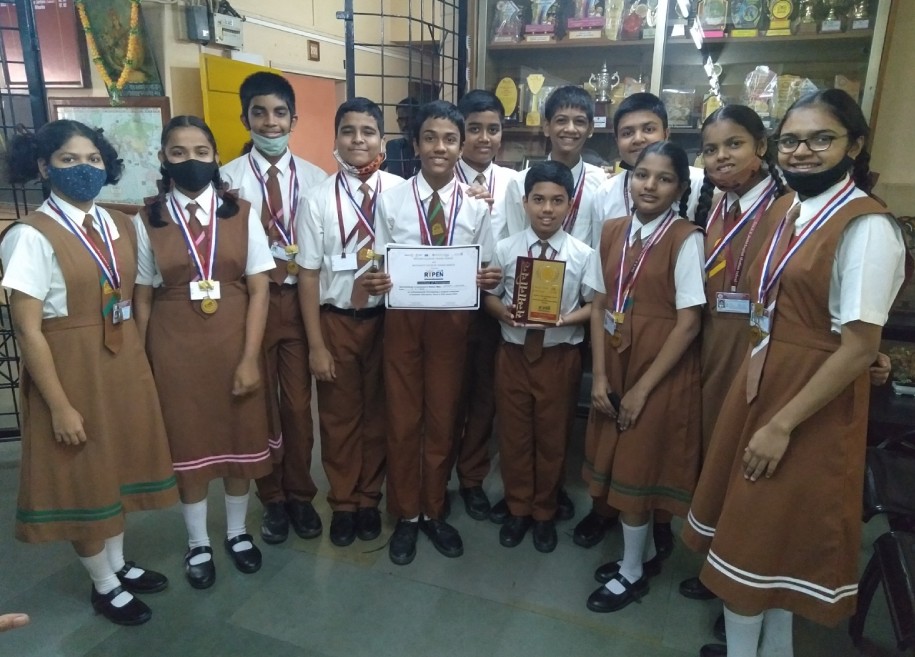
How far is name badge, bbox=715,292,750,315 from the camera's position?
1.93 meters

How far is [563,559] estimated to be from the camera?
2.48 metres

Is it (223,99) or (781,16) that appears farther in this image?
(223,99)

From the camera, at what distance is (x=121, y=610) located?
6.84 ft

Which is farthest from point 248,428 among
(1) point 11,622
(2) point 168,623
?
(1) point 11,622

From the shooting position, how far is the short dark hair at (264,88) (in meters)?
2.38

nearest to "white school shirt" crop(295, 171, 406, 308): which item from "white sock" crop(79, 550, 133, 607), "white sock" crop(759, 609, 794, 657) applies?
"white sock" crop(79, 550, 133, 607)

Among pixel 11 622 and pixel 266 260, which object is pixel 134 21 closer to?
pixel 266 260

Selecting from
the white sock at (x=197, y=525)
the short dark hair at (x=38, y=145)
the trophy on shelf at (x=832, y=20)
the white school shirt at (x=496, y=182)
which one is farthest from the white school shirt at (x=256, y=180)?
the trophy on shelf at (x=832, y=20)

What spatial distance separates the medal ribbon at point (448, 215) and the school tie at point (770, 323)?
106cm

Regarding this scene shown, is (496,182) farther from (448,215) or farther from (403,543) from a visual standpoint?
(403,543)

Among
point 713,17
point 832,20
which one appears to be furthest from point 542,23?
point 832,20

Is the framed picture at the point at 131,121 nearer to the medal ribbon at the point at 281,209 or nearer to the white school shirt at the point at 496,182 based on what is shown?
the medal ribbon at the point at 281,209

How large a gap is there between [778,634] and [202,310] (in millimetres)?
1992

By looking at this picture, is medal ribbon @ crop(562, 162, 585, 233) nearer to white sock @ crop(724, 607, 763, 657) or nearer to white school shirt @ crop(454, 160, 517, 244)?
white school shirt @ crop(454, 160, 517, 244)
